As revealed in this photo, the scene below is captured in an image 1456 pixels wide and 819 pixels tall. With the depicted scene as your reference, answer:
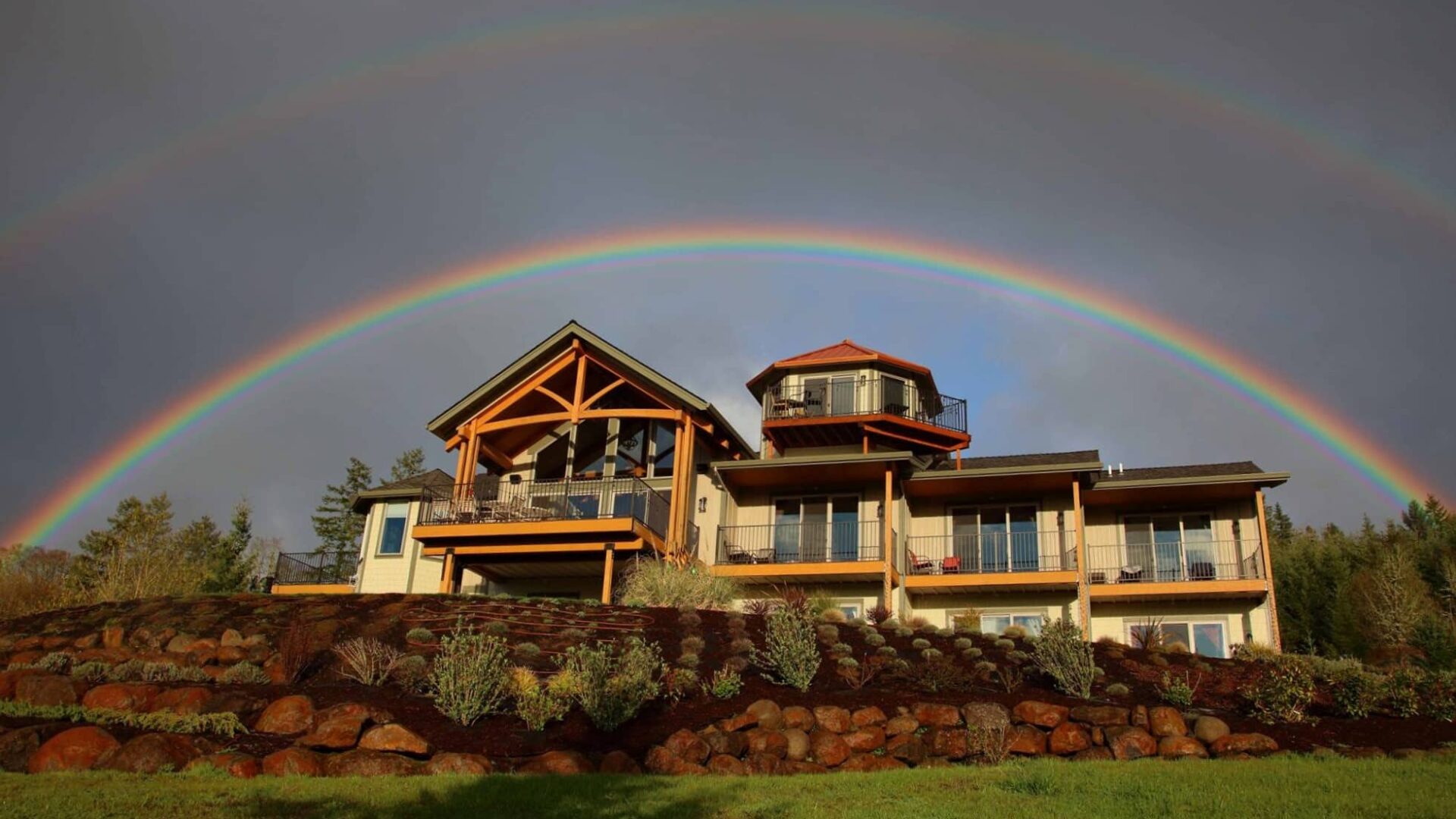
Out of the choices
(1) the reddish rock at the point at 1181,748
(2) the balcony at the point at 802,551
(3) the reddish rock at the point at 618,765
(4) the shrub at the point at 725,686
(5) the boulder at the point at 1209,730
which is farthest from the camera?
(2) the balcony at the point at 802,551

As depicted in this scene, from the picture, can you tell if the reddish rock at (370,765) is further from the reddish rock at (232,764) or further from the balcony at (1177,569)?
the balcony at (1177,569)

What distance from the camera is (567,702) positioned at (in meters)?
12.0

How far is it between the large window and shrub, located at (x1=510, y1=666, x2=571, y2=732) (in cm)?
1819

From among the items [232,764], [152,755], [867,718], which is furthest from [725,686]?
[152,755]

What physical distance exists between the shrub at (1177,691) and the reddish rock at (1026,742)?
2920mm

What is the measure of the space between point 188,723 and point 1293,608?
32.0 m

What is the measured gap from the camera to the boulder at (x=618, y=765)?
10.2 m

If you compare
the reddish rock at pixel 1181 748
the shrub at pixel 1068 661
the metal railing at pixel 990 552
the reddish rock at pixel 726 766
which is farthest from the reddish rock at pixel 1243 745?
the metal railing at pixel 990 552

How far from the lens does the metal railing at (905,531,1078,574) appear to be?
1001 inches

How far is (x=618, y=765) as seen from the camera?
10.3m

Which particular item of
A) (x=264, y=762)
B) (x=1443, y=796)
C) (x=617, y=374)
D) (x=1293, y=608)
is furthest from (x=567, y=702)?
(x=1293, y=608)

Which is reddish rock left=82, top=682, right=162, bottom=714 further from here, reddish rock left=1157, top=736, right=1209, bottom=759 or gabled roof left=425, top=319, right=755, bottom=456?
gabled roof left=425, top=319, right=755, bottom=456

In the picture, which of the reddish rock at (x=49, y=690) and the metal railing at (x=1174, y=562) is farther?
the metal railing at (x=1174, y=562)

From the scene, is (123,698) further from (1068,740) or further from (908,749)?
(1068,740)
